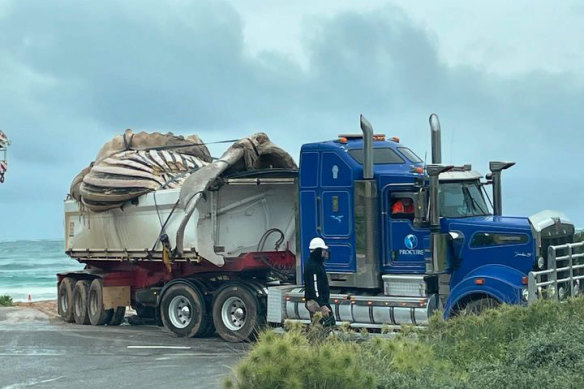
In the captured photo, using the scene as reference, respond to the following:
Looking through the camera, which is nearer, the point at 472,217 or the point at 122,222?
the point at 472,217

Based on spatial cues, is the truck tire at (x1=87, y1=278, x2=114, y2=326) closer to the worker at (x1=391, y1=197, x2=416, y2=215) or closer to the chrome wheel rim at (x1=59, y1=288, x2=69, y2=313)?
the chrome wheel rim at (x1=59, y1=288, x2=69, y2=313)

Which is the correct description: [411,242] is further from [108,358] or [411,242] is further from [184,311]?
[184,311]

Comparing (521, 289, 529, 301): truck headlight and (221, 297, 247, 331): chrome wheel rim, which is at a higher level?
(521, 289, 529, 301): truck headlight

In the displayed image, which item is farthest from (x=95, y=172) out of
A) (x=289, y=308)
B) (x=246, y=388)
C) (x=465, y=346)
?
(x=246, y=388)

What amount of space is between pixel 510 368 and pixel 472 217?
7190 millimetres

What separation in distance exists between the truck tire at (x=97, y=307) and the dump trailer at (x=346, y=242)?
117cm

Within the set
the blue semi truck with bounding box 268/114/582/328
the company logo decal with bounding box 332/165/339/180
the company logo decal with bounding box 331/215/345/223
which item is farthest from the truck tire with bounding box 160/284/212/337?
the company logo decal with bounding box 332/165/339/180

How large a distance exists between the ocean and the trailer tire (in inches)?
824

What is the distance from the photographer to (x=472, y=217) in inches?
672

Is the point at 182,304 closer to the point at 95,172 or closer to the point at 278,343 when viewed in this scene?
the point at 95,172

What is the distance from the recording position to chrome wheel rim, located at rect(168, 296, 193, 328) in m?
20.2

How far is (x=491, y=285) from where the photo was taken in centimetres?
1590

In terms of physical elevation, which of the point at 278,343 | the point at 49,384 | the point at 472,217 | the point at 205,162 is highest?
the point at 205,162

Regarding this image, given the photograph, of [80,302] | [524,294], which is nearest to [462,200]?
[524,294]
